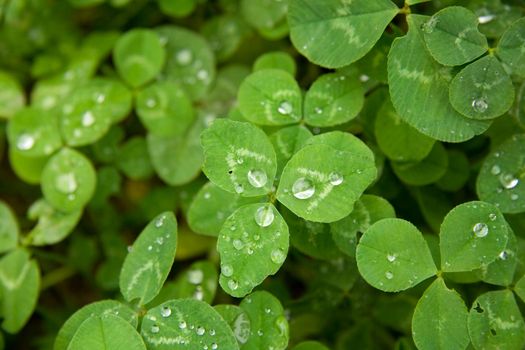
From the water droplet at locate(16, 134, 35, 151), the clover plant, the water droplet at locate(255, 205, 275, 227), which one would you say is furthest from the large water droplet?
the water droplet at locate(255, 205, 275, 227)

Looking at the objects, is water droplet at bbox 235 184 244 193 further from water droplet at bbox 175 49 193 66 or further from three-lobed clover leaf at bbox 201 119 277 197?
water droplet at bbox 175 49 193 66

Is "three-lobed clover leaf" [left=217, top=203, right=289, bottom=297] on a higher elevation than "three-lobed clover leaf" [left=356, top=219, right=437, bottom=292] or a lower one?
higher

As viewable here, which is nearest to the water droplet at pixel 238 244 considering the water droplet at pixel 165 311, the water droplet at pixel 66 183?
the water droplet at pixel 165 311

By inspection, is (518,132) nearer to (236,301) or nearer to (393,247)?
(393,247)

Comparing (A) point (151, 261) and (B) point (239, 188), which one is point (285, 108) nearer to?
(B) point (239, 188)

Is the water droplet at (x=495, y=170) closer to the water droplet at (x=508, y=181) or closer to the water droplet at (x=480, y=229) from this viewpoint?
the water droplet at (x=508, y=181)

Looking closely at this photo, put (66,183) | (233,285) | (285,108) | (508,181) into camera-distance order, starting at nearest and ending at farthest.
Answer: (233,285), (508,181), (285,108), (66,183)

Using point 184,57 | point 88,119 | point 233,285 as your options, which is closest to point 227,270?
point 233,285
